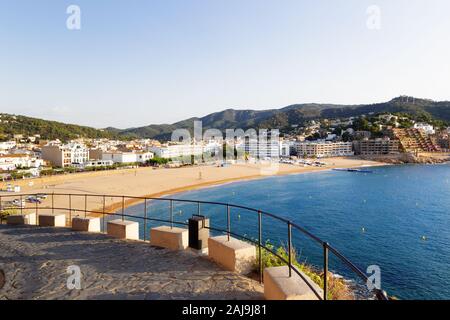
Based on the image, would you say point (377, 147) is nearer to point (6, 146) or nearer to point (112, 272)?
point (6, 146)

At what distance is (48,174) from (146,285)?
212 ft

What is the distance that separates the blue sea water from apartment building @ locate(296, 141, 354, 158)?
58430mm

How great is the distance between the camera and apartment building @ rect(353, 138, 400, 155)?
111 metres

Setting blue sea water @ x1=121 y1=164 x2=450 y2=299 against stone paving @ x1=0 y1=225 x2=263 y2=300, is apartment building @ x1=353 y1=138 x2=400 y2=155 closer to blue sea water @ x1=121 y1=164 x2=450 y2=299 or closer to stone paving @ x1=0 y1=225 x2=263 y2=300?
blue sea water @ x1=121 y1=164 x2=450 y2=299

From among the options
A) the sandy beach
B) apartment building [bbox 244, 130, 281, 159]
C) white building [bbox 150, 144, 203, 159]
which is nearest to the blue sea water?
the sandy beach

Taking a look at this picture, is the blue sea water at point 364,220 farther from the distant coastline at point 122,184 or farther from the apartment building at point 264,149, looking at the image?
the apartment building at point 264,149

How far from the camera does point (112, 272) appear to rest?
536cm

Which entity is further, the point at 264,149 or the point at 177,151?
the point at 264,149

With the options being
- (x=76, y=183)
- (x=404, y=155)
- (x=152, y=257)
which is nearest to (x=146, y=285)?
(x=152, y=257)

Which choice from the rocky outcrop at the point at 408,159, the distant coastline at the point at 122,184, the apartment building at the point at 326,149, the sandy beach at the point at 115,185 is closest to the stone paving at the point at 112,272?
the distant coastline at the point at 122,184

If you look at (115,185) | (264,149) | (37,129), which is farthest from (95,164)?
(37,129)

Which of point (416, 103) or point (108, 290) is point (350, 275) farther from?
point (416, 103)

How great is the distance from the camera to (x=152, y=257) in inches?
240

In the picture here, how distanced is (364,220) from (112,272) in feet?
96.3
